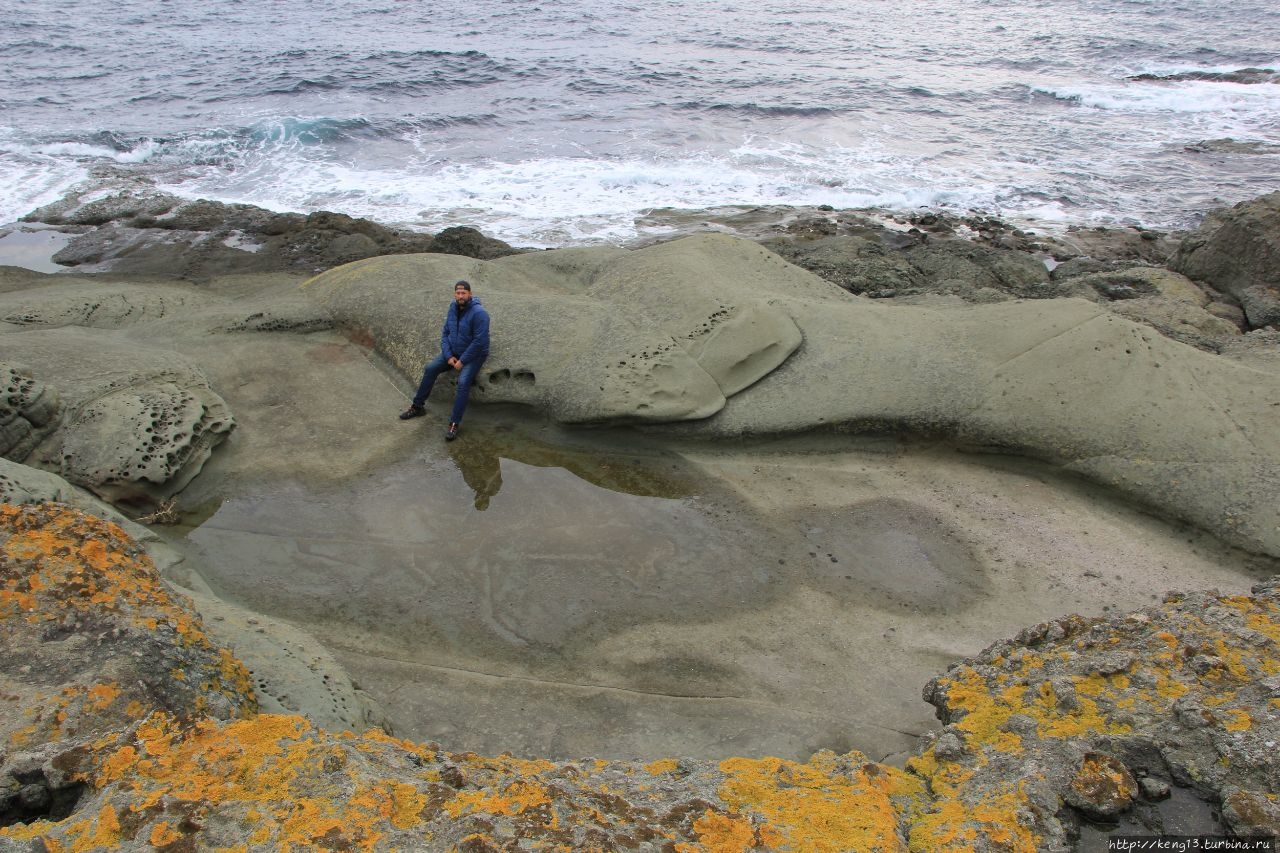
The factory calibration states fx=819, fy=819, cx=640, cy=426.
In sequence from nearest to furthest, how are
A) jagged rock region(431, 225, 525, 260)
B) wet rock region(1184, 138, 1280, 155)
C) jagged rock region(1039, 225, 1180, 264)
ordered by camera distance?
jagged rock region(431, 225, 525, 260) → jagged rock region(1039, 225, 1180, 264) → wet rock region(1184, 138, 1280, 155)

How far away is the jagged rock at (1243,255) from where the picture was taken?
33.4 feet

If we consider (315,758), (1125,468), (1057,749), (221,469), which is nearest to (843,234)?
(1125,468)

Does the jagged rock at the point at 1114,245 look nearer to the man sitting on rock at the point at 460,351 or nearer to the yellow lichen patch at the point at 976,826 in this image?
the man sitting on rock at the point at 460,351

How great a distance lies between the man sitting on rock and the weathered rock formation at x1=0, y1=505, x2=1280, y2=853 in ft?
12.3

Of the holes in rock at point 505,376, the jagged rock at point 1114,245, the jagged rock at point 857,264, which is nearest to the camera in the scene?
the holes in rock at point 505,376

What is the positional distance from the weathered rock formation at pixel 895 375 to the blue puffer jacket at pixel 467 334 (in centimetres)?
25

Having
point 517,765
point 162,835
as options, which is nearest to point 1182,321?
point 517,765

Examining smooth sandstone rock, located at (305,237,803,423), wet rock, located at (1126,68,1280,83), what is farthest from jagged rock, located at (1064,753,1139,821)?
wet rock, located at (1126,68,1280,83)

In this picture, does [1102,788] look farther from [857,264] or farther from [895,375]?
[857,264]

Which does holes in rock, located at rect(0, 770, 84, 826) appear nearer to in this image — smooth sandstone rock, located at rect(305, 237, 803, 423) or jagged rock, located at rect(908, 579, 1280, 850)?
jagged rock, located at rect(908, 579, 1280, 850)

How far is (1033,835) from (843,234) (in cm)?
1212

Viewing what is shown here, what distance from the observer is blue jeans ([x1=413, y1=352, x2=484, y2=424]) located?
734 cm

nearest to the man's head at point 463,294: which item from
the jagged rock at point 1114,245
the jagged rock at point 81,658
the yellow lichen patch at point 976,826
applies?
the jagged rock at point 81,658

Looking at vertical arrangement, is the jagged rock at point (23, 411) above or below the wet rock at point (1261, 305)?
below
